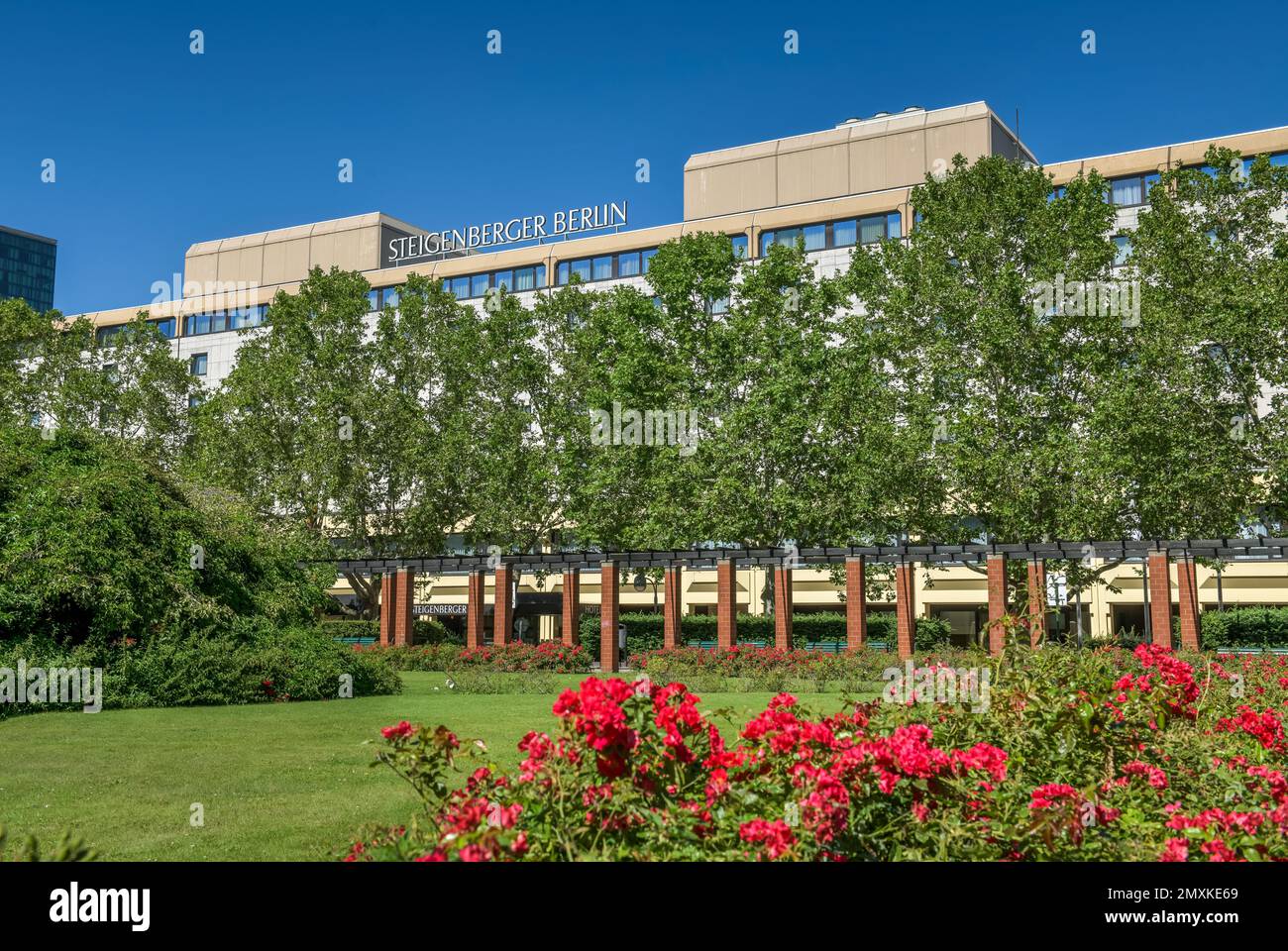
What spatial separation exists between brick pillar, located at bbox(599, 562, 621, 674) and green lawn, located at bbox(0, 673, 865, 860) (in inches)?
576

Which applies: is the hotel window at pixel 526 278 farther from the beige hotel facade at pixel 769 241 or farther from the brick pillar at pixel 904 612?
the brick pillar at pixel 904 612

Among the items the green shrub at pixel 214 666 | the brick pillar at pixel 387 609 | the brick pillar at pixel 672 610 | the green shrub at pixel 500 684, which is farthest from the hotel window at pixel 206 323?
the green shrub at pixel 214 666

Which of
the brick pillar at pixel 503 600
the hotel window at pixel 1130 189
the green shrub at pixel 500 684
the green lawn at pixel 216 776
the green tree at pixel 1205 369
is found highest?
the hotel window at pixel 1130 189

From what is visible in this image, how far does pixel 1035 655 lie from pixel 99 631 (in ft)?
50.9

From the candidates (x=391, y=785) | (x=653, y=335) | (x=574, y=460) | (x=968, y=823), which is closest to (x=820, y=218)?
(x=653, y=335)

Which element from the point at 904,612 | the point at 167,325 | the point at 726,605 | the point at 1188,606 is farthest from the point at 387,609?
the point at 167,325

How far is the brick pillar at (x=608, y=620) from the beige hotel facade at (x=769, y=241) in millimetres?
14664

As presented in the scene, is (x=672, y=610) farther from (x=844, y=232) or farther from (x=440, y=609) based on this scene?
(x=844, y=232)

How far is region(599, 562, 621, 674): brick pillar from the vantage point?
1272 inches

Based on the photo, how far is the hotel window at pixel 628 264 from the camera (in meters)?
60.9

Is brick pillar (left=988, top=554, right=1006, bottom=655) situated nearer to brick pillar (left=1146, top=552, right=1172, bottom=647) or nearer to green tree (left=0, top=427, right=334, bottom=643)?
brick pillar (left=1146, top=552, right=1172, bottom=647)

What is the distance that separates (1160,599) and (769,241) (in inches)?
1361
